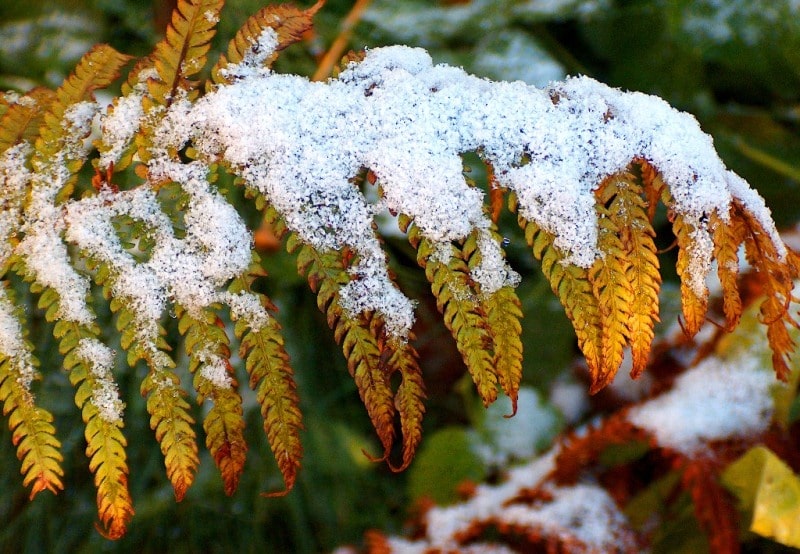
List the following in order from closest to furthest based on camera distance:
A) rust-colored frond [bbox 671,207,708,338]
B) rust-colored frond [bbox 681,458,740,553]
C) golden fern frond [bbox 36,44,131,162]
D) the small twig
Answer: rust-colored frond [bbox 671,207,708,338] → golden fern frond [bbox 36,44,131,162] → rust-colored frond [bbox 681,458,740,553] → the small twig

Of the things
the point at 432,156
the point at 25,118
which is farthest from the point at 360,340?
the point at 25,118

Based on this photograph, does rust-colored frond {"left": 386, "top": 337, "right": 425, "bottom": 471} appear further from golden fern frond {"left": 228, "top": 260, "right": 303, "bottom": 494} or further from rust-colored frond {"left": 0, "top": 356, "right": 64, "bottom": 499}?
rust-colored frond {"left": 0, "top": 356, "right": 64, "bottom": 499}

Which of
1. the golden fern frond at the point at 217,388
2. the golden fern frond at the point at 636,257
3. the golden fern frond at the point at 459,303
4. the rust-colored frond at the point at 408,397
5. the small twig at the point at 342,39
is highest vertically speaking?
the golden fern frond at the point at 636,257

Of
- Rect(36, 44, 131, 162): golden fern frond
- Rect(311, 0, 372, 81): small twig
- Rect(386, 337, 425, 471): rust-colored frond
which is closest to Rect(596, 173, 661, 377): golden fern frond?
Rect(386, 337, 425, 471): rust-colored frond

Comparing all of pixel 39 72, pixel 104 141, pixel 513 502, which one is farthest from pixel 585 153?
pixel 39 72

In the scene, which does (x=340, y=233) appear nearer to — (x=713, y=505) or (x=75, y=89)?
(x=75, y=89)

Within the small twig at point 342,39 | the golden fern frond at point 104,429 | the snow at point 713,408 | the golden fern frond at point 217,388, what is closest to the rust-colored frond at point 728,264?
the snow at point 713,408

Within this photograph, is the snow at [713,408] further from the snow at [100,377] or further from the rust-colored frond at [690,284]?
the snow at [100,377]
